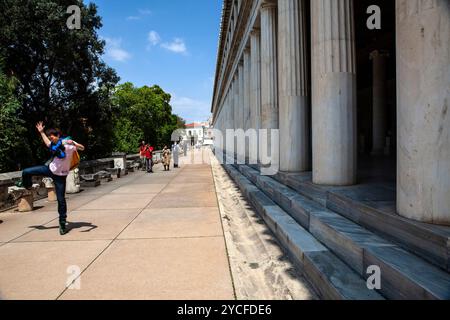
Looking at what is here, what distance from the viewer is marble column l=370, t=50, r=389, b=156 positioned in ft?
60.5

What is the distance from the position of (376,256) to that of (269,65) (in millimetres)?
10373

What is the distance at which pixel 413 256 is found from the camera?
10.3 feet

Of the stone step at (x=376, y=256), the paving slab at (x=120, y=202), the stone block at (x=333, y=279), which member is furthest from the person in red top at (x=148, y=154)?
the stone block at (x=333, y=279)

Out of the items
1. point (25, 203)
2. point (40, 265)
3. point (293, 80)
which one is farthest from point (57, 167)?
point (293, 80)

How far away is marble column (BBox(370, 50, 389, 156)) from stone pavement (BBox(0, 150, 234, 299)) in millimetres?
13348

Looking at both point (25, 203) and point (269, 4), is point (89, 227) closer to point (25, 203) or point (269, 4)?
point (25, 203)

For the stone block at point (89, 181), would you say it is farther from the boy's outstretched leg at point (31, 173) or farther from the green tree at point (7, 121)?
the boy's outstretched leg at point (31, 173)

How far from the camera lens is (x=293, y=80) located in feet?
29.0

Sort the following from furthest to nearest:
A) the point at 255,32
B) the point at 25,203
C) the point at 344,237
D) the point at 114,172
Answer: the point at 114,172
the point at 255,32
the point at 25,203
the point at 344,237

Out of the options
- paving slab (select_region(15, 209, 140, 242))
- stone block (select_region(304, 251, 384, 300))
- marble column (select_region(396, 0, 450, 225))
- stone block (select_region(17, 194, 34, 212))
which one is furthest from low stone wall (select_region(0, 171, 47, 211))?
marble column (select_region(396, 0, 450, 225))

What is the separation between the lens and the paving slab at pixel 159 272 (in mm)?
3631

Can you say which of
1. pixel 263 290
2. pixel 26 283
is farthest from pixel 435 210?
pixel 26 283

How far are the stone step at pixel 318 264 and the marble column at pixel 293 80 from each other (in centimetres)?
→ 320
